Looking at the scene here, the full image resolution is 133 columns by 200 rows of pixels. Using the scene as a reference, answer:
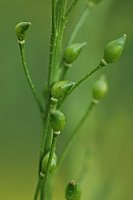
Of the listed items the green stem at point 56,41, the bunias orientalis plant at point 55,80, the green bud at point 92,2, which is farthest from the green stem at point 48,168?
the green bud at point 92,2

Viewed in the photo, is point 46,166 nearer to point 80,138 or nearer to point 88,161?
point 88,161

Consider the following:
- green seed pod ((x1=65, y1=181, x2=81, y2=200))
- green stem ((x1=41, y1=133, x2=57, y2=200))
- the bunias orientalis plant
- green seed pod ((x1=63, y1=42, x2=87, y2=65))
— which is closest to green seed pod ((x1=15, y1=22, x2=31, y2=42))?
the bunias orientalis plant

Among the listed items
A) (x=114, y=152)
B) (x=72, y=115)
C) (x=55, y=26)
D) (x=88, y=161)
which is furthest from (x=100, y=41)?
(x=55, y=26)

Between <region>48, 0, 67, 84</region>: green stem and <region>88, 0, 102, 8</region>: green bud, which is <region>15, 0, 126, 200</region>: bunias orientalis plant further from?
<region>88, 0, 102, 8</region>: green bud

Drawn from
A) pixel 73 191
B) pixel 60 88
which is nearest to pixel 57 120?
pixel 60 88

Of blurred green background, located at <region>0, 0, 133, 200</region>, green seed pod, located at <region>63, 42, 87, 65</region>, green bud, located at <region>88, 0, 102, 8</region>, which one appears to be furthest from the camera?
blurred green background, located at <region>0, 0, 133, 200</region>

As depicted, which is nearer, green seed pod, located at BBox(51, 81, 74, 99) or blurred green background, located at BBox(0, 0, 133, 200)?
green seed pod, located at BBox(51, 81, 74, 99)

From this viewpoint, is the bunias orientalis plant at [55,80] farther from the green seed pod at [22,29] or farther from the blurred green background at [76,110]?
the blurred green background at [76,110]
